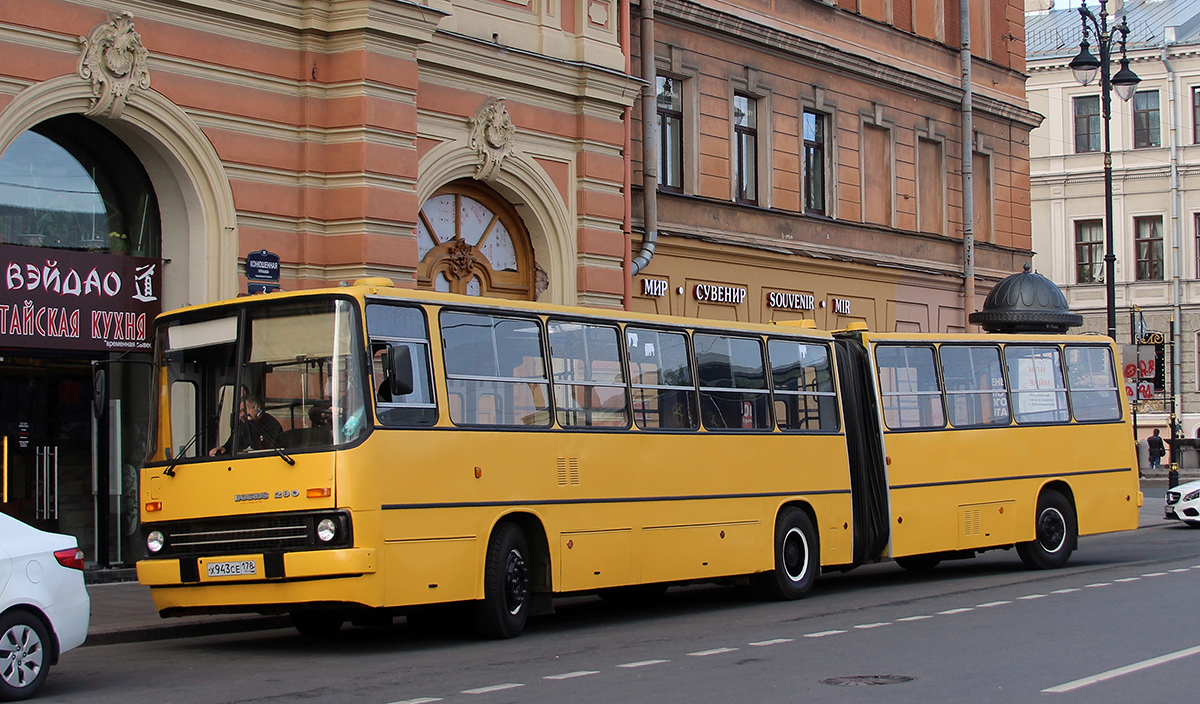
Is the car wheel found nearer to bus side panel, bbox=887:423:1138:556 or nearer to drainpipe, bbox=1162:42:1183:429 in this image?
bus side panel, bbox=887:423:1138:556

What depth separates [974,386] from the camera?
772 inches

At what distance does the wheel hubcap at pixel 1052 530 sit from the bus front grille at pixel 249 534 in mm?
11433

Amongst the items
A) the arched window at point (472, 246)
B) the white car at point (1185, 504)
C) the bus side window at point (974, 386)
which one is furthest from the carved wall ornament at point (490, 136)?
the white car at point (1185, 504)

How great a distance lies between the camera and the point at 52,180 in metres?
17.5

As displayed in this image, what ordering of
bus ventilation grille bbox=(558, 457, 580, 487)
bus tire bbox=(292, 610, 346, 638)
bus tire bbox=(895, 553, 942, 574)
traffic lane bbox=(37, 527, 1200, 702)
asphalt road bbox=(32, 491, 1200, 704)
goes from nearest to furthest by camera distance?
asphalt road bbox=(32, 491, 1200, 704) → traffic lane bbox=(37, 527, 1200, 702) → bus tire bbox=(292, 610, 346, 638) → bus ventilation grille bbox=(558, 457, 580, 487) → bus tire bbox=(895, 553, 942, 574)

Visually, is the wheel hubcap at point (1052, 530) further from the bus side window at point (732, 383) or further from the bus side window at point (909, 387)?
the bus side window at point (732, 383)

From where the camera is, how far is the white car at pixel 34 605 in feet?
32.9

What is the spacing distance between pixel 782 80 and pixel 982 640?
59.1 feet

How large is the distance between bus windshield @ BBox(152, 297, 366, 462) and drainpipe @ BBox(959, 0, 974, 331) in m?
23.2

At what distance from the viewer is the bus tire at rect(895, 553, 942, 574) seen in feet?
68.1

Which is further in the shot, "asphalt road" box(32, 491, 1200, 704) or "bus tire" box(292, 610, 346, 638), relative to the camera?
"bus tire" box(292, 610, 346, 638)

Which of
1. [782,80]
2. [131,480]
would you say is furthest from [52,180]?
[782,80]

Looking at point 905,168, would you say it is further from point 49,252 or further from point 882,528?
point 49,252

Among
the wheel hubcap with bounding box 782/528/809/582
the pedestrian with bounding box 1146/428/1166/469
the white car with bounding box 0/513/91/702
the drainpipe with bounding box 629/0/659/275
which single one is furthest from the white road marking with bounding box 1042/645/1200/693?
the pedestrian with bounding box 1146/428/1166/469
